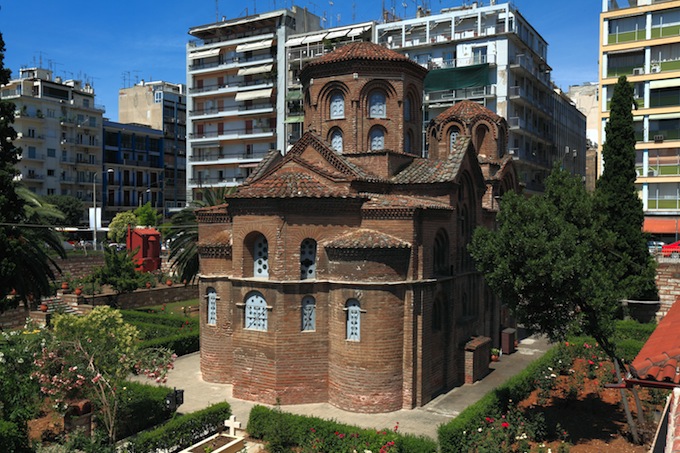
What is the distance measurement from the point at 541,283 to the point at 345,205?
265 inches

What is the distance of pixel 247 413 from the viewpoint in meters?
18.5

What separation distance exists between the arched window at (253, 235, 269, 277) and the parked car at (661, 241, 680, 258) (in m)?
23.8

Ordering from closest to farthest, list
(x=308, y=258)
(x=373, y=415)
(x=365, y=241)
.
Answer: (x=373, y=415) → (x=365, y=241) → (x=308, y=258)

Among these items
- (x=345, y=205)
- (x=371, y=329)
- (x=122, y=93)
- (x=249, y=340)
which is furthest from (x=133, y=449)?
(x=122, y=93)

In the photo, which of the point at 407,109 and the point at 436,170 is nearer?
the point at 436,170

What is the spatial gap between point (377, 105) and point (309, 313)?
29.9 ft

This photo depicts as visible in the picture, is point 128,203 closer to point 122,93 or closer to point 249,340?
point 122,93

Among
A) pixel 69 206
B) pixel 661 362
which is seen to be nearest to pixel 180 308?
pixel 69 206

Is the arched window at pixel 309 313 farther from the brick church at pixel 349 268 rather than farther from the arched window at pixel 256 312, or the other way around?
the arched window at pixel 256 312

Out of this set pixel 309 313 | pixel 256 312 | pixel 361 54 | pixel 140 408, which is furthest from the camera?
pixel 361 54

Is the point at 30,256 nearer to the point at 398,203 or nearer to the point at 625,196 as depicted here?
the point at 398,203

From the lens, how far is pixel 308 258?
64.4 ft

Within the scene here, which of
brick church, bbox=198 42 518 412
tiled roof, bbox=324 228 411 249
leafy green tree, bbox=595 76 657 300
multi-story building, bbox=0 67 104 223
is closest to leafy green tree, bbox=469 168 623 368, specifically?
tiled roof, bbox=324 228 411 249

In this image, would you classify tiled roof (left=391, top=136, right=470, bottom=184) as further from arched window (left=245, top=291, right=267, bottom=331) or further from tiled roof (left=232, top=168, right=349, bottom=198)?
arched window (left=245, top=291, right=267, bottom=331)
